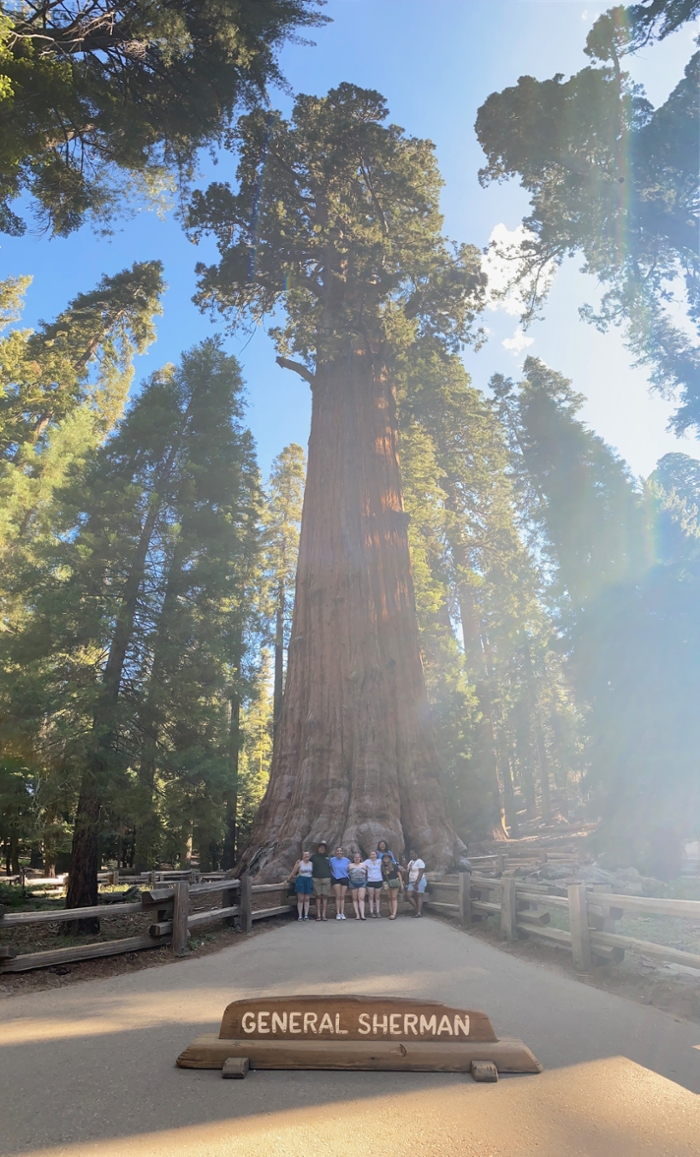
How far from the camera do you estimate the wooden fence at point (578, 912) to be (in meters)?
5.34

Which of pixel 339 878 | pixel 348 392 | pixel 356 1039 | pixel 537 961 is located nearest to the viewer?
pixel 356 1039

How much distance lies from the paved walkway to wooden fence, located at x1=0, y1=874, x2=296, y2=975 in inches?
37.6

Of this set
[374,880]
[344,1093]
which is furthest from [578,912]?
[374,880]

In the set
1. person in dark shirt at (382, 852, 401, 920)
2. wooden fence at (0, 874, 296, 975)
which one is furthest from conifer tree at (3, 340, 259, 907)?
person in dark shirt at (382, 852, 401, 920)

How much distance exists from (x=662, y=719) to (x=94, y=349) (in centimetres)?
2170

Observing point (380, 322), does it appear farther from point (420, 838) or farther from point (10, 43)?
point (420, 838)

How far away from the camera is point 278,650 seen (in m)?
28.9

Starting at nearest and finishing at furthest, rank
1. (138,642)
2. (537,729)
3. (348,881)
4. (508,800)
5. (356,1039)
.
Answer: (356,1039), (348,881), (138,642), (508,800), (537,729)

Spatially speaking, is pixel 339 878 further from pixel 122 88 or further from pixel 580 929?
pixel 122 88

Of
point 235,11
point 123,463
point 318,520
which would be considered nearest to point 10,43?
point 235,11

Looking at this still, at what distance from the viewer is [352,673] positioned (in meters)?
14.8

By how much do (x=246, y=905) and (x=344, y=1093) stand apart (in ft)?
23.7

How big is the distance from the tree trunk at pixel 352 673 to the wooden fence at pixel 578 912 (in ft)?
9.73

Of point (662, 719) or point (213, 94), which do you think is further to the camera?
point (662, 719)
